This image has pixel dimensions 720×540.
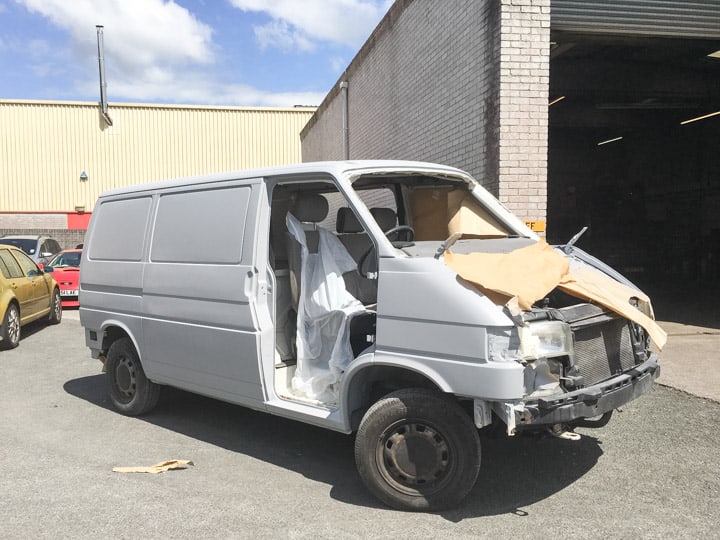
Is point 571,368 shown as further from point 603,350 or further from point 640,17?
point 640,17

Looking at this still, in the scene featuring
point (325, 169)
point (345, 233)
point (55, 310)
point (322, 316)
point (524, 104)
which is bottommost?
point (55, 310)

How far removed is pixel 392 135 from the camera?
1194cm

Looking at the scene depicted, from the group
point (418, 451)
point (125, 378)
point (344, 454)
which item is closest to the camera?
point (418, 451)

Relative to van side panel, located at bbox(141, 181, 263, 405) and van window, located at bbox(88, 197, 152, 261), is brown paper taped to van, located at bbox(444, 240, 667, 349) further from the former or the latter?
van window, located at bbox(88, 197, 152, 261)

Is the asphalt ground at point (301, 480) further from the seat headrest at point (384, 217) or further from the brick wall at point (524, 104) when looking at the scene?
the brick wall at point (524, 104)

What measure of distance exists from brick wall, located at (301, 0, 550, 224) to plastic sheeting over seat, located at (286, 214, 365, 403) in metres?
3.73

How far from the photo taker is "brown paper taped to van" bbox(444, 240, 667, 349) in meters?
3.36

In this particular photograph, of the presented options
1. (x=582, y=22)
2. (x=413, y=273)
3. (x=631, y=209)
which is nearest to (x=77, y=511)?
(x=413, y=273)

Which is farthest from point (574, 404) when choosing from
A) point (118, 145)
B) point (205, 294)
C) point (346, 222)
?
point (118, 145)

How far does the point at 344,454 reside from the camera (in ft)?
15.5

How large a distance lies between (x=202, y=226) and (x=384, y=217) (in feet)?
4.81

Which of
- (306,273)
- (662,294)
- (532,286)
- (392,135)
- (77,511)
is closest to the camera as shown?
(532,286)

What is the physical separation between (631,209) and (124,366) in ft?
62.3

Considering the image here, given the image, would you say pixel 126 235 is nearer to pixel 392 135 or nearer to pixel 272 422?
pixel 272 422
